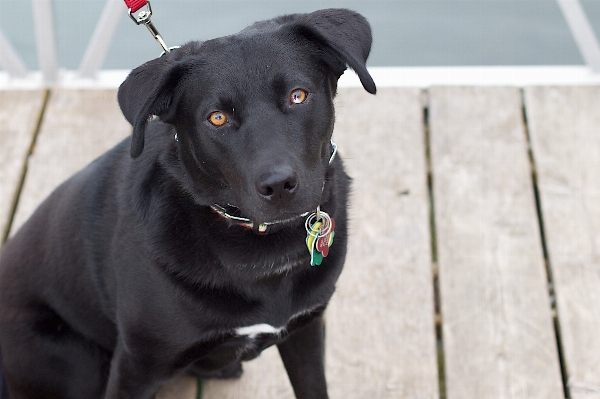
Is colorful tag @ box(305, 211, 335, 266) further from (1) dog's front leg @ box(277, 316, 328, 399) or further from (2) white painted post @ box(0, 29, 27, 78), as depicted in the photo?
(2) white painted post @ box(0, 29, 27, 78)

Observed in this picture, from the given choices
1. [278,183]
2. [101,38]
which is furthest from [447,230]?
[101,38]

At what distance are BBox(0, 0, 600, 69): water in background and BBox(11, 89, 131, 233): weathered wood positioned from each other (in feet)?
4.25

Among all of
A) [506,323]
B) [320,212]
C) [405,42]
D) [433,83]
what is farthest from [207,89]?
[405,42]

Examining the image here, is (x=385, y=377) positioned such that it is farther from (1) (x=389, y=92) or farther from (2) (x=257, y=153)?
(1) (x=389, y=92)

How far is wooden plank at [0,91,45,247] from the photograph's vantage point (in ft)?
10.5

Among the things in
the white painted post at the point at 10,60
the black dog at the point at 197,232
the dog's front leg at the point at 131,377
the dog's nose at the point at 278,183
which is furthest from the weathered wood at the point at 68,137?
the dog's nose at the point at 278,183

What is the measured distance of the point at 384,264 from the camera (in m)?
2.93

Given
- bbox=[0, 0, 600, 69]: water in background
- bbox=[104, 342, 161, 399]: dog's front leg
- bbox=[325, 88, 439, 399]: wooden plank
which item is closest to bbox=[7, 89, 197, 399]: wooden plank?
bbox=[325, 88, 439, 399]: wooden plank

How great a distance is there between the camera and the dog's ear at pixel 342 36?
1.79m

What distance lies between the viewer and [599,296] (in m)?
2.78

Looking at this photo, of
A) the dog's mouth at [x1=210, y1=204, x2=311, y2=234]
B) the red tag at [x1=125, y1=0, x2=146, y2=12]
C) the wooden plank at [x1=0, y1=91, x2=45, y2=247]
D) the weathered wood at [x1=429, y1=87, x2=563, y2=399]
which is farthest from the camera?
the wooden plank at [x1=0, y1=91, x2=45, y2=247]

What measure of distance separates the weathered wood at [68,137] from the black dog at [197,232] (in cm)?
85

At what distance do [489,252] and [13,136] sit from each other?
6.78ft

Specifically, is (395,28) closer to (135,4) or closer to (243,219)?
(135,4)
